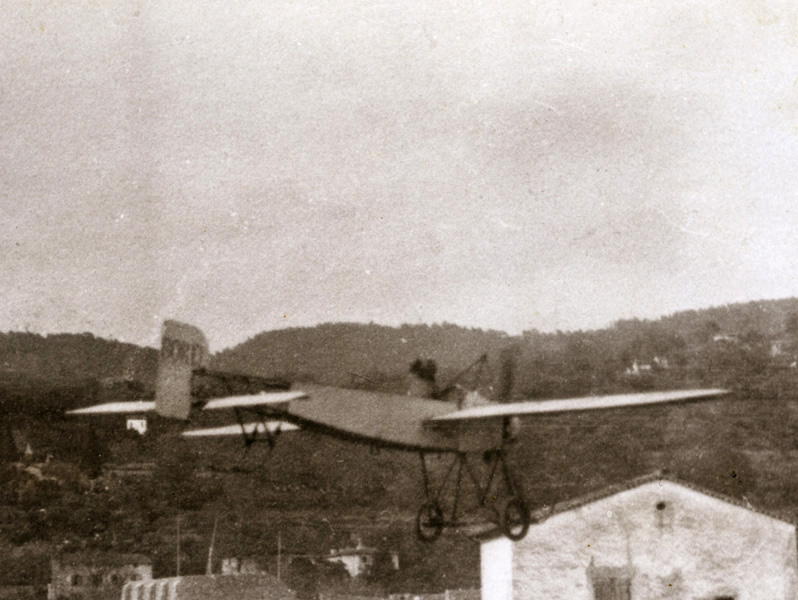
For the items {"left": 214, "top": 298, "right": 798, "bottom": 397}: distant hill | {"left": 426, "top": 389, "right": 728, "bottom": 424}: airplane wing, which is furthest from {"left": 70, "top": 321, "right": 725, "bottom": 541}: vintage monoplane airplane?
{"left": 214, "top": 298, "right": 798, "bottom": 397}: distant hill

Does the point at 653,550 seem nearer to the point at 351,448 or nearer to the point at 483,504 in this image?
the point at 483,504

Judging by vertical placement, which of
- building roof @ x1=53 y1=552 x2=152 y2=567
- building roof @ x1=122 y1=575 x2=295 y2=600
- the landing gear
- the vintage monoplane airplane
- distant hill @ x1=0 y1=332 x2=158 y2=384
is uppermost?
distant hill @ x1=0 y1=332 x2=158 y2=384

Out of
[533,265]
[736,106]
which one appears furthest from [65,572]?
[736,106]

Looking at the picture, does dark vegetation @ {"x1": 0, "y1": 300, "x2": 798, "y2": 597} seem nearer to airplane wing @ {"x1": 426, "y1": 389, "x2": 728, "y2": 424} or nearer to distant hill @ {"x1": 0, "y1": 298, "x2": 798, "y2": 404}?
distant hill @ {"x1": 0, "y1": 298, "x2": 798, "y2": 404}

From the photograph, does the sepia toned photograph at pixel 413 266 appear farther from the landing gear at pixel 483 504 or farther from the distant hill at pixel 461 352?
the landing gear at pixel 483 504

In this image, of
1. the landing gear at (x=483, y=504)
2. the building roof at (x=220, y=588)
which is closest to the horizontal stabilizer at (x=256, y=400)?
the landing gear at (x=483, y=504)
